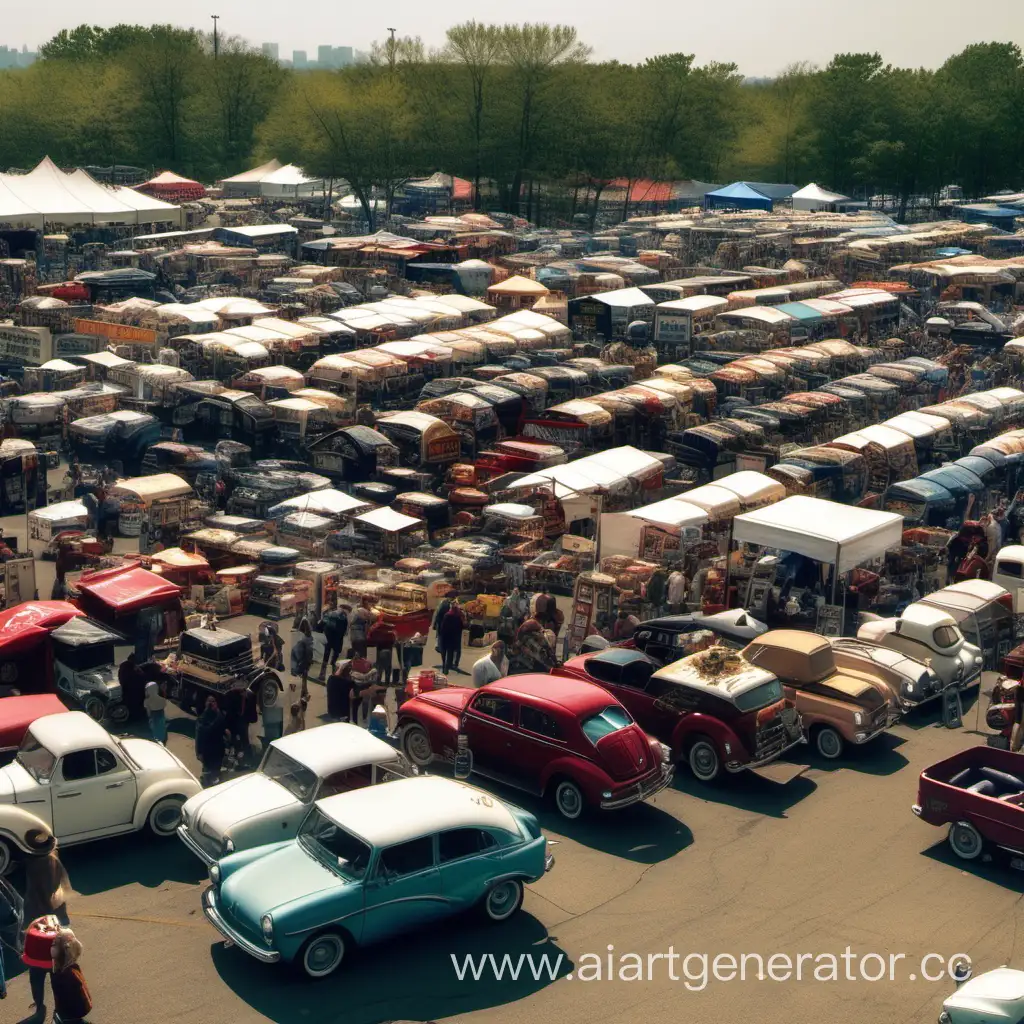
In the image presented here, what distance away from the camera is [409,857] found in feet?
40.6

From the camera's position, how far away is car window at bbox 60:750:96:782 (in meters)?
14.1

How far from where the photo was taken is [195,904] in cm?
1334

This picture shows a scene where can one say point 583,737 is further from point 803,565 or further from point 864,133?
point 864,133

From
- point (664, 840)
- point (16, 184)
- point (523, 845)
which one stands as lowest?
point (664, 840)

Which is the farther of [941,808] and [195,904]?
[941,808]

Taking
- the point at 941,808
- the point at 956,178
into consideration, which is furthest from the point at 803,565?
the point at 956,178

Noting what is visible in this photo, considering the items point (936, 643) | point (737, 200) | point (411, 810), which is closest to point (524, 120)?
point (737, 200)

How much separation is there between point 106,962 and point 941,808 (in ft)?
29.1

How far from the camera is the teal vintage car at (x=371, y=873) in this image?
38.7ft

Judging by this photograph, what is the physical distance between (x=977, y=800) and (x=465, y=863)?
19.1ft

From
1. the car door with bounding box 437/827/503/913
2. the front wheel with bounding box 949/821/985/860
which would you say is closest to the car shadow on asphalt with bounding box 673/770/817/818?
the front wheel with bounding box 949/821/985/860

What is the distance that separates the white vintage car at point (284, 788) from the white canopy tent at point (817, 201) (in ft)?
249

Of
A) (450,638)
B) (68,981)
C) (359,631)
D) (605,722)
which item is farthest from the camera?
(450,638)

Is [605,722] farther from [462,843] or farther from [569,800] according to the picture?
[462,843]
